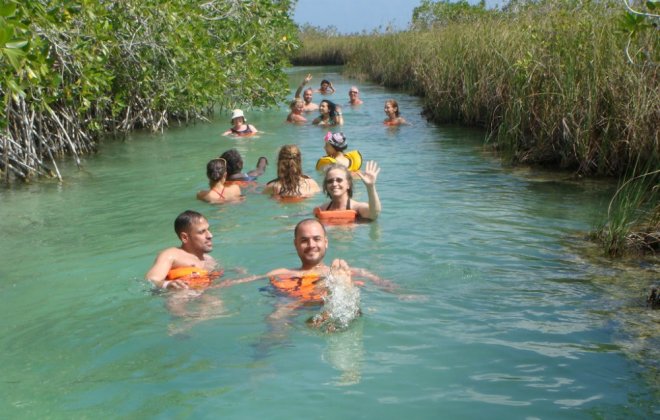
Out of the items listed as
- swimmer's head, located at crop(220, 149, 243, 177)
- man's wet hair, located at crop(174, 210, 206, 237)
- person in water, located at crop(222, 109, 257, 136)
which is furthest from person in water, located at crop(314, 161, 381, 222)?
person in water, located at crop(222, 109, 257, 136)

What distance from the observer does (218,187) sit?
10891 mm

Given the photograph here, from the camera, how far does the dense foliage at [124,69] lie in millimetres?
11609

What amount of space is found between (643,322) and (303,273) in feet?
8.35

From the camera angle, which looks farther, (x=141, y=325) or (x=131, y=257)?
(x=131, y=257)

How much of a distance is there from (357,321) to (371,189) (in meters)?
3.02

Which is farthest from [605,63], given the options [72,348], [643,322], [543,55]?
[72,348]

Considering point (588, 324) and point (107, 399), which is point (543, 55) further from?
point (107, 399)

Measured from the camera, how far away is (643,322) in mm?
5961

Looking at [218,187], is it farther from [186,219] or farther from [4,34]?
[4,34]

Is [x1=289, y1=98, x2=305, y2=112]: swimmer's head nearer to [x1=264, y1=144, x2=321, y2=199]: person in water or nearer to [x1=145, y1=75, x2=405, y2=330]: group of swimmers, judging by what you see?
[x1=145, y1=75, x2=405, y2=330]: group of swimmers

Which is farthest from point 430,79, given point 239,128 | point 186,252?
point 186,252

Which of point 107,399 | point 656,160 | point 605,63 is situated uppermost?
point 605,63

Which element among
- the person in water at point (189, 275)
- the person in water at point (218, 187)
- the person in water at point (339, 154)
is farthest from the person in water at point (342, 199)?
the person in water at point (339, 154)

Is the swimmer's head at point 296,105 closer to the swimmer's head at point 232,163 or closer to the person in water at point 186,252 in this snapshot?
the swimmer's head at point 232,163
